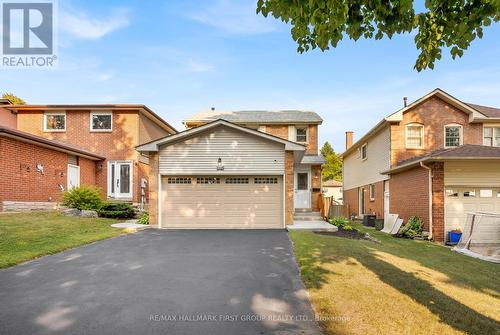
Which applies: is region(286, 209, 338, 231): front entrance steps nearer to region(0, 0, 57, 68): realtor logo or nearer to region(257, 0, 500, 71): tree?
region(257, 0, 500, 71): tree

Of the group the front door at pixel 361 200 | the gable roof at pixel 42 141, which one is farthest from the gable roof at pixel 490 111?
the gable roof at pixel 42 141

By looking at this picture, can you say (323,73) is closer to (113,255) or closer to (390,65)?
(390,65)

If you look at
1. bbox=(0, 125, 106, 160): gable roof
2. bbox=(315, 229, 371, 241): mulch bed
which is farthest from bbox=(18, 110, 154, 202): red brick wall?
bbox=(315, 229, 371, 241): mulch bed

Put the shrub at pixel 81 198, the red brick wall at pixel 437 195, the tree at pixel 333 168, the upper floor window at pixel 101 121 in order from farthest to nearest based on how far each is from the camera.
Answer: the tree at pixel 333 168 → the upper floor window at pixel 101 121 → the shrub at pixel 81 198 → the red brick wall at pixel 437 195

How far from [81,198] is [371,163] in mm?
18559

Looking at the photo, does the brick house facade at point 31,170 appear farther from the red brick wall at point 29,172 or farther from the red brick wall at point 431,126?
the red brick wall at point 431,126

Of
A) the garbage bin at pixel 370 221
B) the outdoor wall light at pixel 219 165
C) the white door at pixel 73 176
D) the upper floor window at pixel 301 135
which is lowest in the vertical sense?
the garbage bin at pixel 370 221

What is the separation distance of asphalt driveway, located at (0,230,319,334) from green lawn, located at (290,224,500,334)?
1.27 ft

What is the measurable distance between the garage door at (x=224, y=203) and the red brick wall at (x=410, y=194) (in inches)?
251

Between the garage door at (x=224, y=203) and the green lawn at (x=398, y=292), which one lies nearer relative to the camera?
the green lawn at (x=398, y=292)

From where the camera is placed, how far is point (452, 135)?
731 inches

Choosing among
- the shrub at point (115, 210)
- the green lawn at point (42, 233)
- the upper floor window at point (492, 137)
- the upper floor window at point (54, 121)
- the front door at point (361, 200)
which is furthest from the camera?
the front door at point (361, 200)

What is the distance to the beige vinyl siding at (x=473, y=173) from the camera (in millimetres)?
13688

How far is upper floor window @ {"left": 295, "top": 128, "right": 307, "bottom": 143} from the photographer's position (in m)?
23.3
